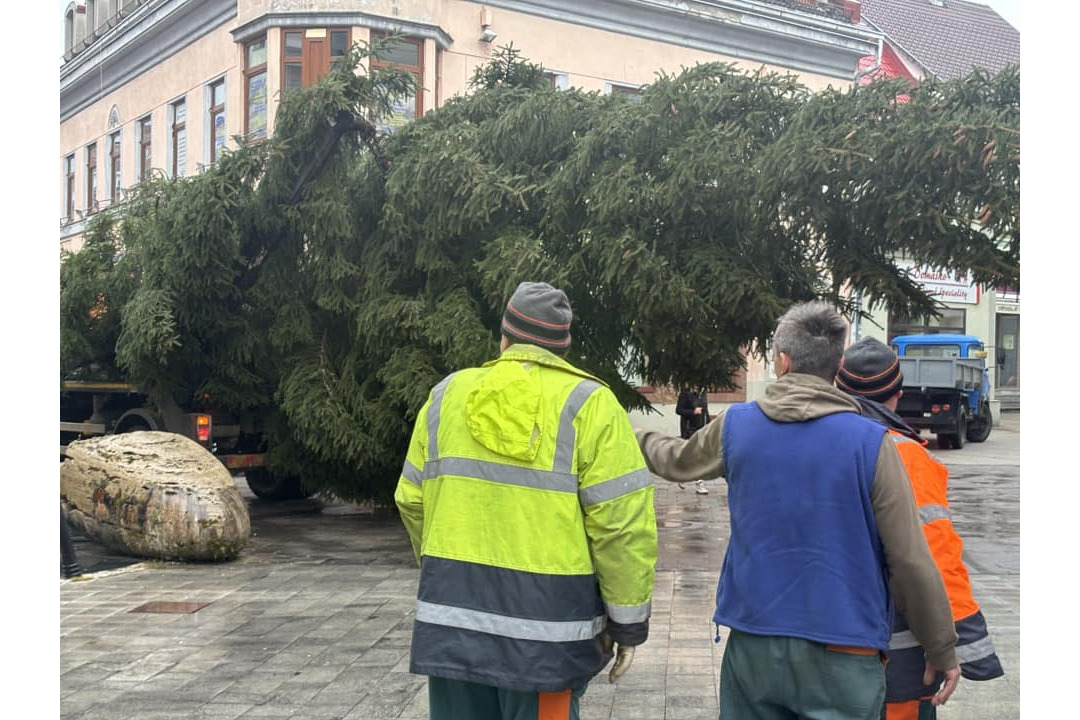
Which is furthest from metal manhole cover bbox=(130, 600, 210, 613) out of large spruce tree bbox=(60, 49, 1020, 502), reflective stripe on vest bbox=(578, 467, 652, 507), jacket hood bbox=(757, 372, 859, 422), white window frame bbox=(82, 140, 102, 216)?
white window frame bbox=(82, 140, 102, 216)

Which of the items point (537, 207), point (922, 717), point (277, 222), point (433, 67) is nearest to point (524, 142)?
point (537, 207)

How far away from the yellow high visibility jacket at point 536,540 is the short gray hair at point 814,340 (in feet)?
1.69

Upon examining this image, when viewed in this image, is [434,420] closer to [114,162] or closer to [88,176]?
[114,162]

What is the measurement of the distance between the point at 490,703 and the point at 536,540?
55 cm

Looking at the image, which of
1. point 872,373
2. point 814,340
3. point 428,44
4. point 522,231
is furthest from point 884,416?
point 428,44

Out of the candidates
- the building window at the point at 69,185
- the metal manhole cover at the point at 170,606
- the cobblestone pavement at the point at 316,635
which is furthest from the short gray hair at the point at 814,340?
the building window at the point at 69,185

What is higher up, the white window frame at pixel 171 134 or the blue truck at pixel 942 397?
the white window frame at pixel 171 134

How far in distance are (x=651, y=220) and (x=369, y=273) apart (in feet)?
8.69

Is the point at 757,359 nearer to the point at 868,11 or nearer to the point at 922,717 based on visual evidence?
the point at 922,717

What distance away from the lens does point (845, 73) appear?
23672mm

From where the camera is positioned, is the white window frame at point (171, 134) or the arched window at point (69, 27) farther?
the arched window at point (69, 27)

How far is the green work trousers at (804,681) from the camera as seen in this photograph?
3023 millimetres

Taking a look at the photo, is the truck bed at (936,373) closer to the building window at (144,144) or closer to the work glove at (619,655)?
the building window at (144,144)

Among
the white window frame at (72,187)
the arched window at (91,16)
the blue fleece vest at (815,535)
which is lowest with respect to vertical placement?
the blue fleece vest at (815,535)
